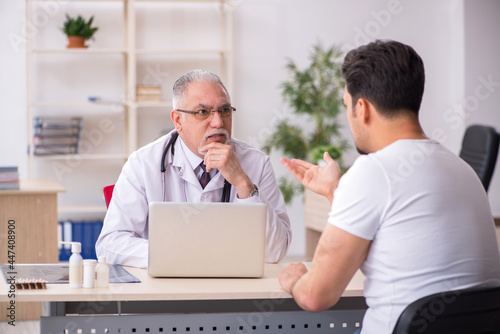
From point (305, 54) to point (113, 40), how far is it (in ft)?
5.95

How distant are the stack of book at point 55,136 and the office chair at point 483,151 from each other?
3193mm

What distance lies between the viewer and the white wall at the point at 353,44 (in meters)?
6.12

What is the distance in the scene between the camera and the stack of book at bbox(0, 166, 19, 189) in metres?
3.97

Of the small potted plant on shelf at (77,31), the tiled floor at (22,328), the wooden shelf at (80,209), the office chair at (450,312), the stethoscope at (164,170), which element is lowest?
the tiled floor at (22,328)

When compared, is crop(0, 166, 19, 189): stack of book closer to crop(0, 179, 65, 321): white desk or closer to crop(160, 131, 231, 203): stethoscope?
crop(0, 179, 65, 321): white desk

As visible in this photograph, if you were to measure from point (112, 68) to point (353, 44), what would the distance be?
2.32 metres

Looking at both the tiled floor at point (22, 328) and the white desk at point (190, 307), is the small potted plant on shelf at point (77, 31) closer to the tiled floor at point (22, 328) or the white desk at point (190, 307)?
the tiled floor at point (22, 328)

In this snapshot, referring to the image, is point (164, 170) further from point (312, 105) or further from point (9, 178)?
point (312, 105)

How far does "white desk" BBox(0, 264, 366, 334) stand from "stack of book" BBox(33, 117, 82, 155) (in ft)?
12.2

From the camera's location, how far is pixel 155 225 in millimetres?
1712

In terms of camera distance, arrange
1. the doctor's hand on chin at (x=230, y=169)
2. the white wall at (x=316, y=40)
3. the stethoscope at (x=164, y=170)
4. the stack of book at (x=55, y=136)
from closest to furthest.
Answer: the doctor's hand on chin at (x=230, y=169), the stethoscope at (x=164, y=170), the stack of book at (x=55, y=136), the white wall at (x=316, y=40)

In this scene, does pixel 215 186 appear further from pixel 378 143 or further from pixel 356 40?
pixel 356 40

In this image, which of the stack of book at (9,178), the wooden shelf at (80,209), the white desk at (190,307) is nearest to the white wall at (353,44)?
the wooden shelf at (80,209)

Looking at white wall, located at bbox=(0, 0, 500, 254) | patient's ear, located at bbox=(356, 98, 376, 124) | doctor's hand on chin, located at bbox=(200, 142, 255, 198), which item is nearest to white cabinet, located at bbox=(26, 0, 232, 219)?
white wall, located at bbox=(0, 0, 500, 254)
